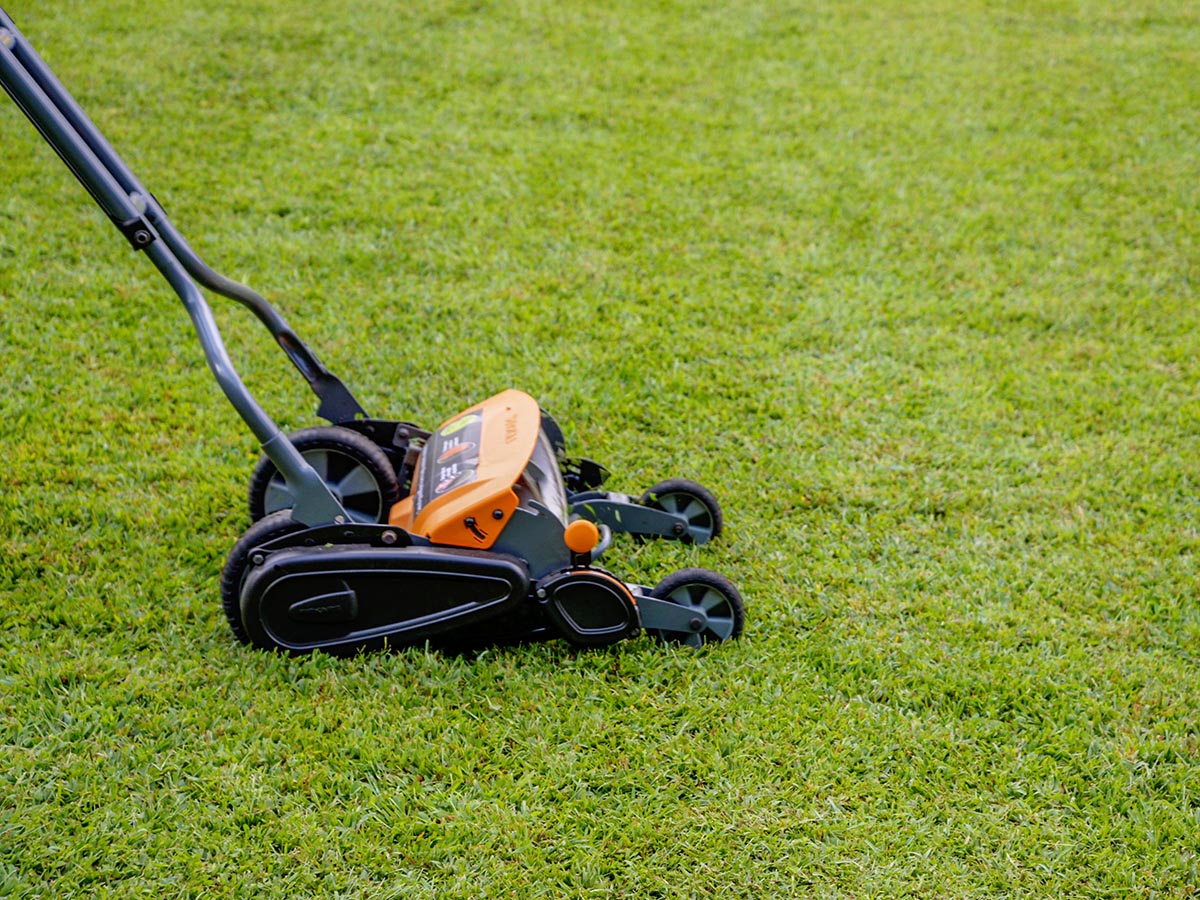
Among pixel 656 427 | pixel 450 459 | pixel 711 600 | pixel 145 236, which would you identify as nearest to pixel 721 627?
pixel 711 600

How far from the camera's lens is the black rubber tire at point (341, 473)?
3051 mm

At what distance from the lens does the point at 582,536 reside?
9.49 ft

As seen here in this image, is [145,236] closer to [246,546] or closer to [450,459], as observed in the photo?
[246,546]

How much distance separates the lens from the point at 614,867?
8.44 ft

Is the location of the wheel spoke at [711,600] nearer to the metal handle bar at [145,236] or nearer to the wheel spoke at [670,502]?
the wheel spoke at [670,502]

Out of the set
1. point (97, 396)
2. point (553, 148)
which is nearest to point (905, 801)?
point (97, 396)

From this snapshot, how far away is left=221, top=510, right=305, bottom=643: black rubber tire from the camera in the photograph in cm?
288

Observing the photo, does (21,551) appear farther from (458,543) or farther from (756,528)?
(756,528)

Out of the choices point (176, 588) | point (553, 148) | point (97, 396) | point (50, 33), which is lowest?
point (176, 588)

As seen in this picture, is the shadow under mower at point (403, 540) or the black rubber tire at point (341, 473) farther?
the black rubber tire at point (341, 473)

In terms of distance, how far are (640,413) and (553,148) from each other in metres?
2.32

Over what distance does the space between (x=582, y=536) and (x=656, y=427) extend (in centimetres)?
122

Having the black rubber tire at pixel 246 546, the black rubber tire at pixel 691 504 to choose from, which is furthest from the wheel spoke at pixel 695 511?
the black rubber tire at pixel 246 546

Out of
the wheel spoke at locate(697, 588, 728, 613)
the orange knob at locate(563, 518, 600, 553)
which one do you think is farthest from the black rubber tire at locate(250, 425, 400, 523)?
the wheel spoke at locate(697, 588, 728, 613)
